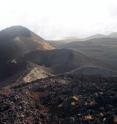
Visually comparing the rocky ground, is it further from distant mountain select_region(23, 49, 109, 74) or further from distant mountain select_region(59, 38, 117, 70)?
distant mountain select_region(59, 38, 117, 70)

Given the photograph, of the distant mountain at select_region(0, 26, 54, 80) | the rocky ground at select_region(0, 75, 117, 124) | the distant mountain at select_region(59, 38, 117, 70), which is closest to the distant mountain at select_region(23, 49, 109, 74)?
the distant mountain at select_region(59, 38, 117, 70)

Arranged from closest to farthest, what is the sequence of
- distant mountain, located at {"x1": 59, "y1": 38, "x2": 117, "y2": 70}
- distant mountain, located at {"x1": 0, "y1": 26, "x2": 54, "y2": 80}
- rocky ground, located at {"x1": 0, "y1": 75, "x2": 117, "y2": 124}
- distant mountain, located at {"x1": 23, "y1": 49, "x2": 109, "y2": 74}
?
rocky ground, located at {"x1": 0, "y1": 75, "x2": 117, "y2": 124} < distant mountain, located at {"x1": 23, "y1": 49, "x2": 109, "y2": 74} < distant mountain, located at {"x1": 0, "y1": 26, "x2": 54, "y2": 80} < distant mountain, located at {"x1": 59, "y1": 38, "x2": 117, "y2": 70}

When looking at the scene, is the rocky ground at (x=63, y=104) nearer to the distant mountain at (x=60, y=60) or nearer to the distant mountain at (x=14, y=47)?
the distant mountain at (x=60, y=60)

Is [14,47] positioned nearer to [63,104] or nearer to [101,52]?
[101,52]

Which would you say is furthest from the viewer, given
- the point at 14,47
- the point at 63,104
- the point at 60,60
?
the point at 14,47

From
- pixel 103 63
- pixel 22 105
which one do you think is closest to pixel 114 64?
pixel 103 63

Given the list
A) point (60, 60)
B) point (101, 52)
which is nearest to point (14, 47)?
point (60, 60)

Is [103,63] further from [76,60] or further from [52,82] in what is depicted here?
[52,82]
